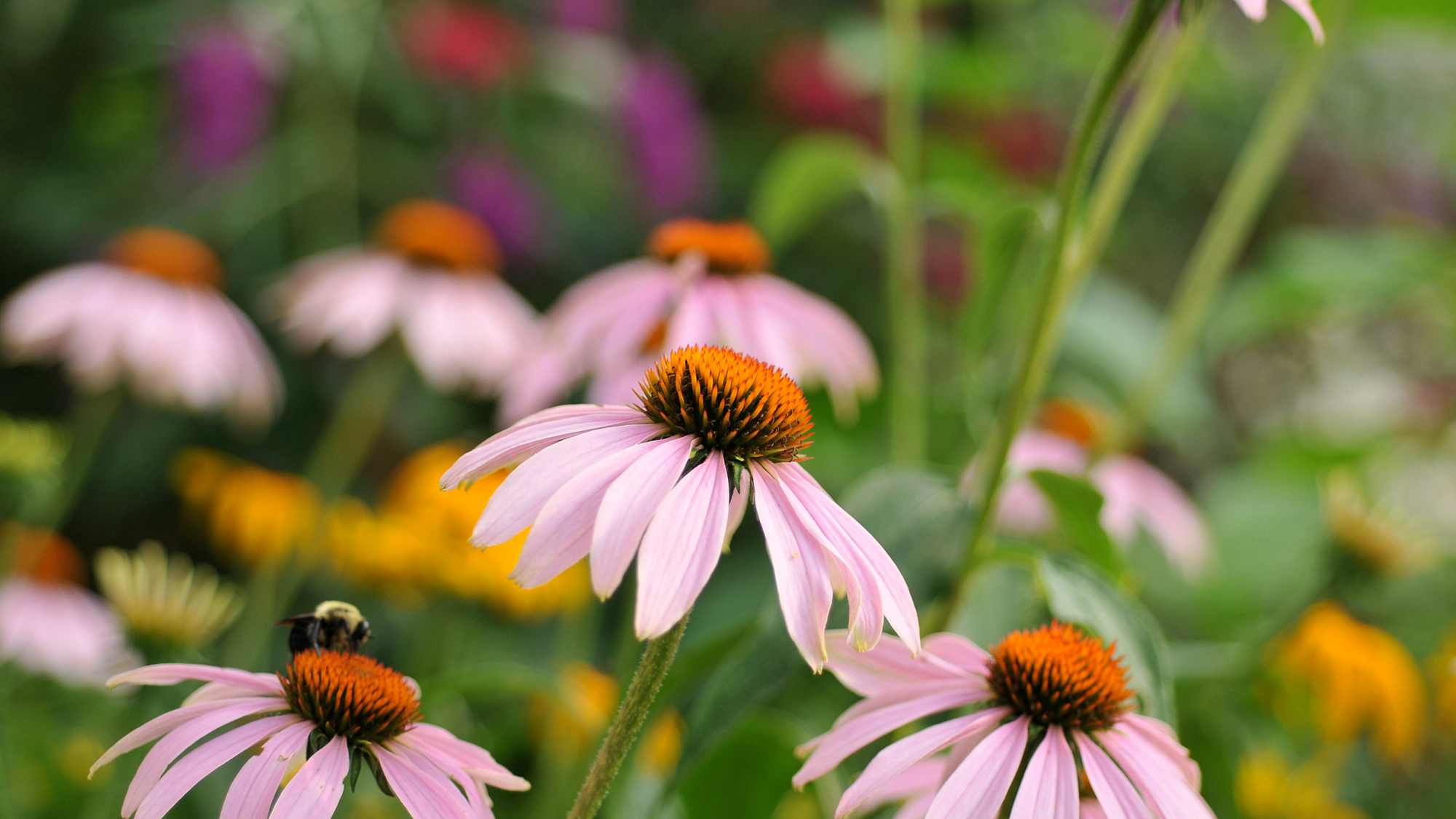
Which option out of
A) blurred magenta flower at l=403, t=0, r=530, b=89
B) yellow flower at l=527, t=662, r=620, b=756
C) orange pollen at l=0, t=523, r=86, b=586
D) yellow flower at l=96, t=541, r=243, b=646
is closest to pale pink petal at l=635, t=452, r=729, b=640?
yellow flower at l=527, t=662, r=620, b=756

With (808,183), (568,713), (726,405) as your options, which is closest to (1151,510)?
(808,183)

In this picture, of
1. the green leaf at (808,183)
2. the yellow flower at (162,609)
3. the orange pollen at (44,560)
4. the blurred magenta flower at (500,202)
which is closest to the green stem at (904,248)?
the green leaf at (808,183)

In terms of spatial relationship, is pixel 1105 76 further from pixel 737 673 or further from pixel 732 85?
pixel 732 85

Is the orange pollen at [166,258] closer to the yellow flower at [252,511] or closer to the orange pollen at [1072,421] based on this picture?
the yellow flower at [252,511]

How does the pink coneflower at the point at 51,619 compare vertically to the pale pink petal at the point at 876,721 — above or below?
below

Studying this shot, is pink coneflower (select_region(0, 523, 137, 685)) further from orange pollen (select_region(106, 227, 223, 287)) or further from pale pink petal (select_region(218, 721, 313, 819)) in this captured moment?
pale pink petal (select_region(218, 721, 313, 819))

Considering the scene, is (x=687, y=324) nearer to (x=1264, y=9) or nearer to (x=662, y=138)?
(x=1264, y=9)
